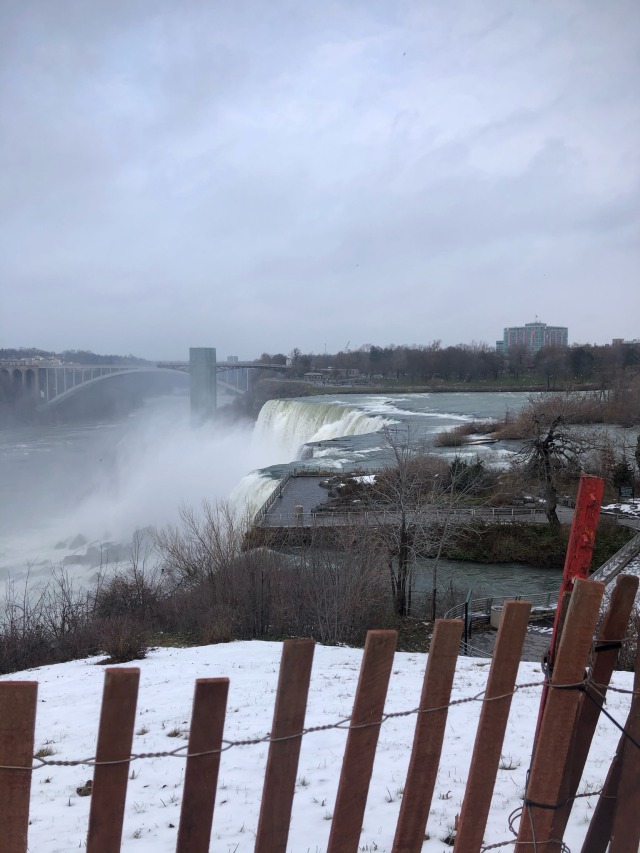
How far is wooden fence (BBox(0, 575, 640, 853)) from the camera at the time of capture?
1.80 m

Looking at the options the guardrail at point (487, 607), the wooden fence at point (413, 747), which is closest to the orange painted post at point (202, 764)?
the wooden fence at point (413, 747)

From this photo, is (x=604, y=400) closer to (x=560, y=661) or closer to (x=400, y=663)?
(x=400, y=663)

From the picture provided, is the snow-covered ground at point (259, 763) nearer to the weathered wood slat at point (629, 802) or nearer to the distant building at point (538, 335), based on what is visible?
the weathered wood slat at point (629, 802)

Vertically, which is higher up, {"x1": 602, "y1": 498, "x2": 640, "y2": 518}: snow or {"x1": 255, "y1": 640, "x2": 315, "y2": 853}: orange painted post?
{"x1": 255, "y1": 640, "x2": 315, "y2": 853}: orange painted post

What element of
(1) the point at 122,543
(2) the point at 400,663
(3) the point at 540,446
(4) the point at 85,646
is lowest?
(1) the point at 122,543

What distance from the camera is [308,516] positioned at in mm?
19297

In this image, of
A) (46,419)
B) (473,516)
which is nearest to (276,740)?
(473,516)

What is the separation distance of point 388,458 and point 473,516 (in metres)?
5.32

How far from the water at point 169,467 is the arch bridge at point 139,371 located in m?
5.96

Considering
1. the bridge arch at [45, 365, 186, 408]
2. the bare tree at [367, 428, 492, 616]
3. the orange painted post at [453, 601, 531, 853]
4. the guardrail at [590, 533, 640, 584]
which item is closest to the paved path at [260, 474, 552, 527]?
the bare tree at [367, 428, 492, 616]

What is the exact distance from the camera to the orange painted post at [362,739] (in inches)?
79.2

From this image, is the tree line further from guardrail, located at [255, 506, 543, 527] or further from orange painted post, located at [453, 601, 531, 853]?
orange painted post, located at [453, 601, 531, 853]

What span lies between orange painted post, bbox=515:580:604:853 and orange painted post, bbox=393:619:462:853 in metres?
0.37

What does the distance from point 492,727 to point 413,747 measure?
12.2 inches
